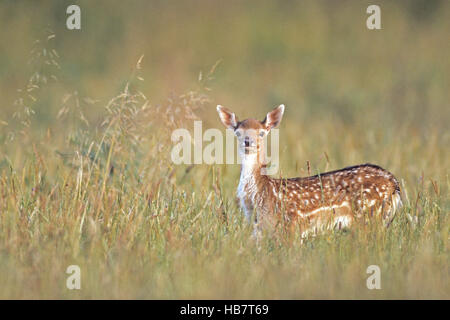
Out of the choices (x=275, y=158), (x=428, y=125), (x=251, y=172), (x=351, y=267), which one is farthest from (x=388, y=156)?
(x=351, y=267)

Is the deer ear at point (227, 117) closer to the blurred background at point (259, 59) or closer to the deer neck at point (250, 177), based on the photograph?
the deer neck at point (250, 177)

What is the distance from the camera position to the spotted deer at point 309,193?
761cm

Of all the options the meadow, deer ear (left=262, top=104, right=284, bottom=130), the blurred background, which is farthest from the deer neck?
the blurred background

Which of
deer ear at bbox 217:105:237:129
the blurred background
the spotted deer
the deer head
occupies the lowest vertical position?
the spotted deer

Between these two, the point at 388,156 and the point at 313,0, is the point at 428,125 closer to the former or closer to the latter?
the point at 388,156

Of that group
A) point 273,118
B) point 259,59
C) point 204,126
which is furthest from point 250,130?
point 259,59

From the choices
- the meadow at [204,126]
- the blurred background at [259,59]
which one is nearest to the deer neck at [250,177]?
the meadow at [204,126]

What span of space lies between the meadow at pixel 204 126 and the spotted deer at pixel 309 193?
0.70 ft

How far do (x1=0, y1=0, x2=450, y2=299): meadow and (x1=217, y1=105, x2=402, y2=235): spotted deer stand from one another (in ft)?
0.70

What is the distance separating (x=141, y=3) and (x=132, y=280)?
50.1 feet

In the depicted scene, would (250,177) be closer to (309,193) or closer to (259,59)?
(309,193)

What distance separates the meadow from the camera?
6.17m

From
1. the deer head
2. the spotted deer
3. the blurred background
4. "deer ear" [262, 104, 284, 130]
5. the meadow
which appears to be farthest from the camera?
the blurred background

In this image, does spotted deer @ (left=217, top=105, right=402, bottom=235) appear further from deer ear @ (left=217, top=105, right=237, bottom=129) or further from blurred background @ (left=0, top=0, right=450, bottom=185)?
blurred background @ (left=0, top=0, right=450, bottom=185)
